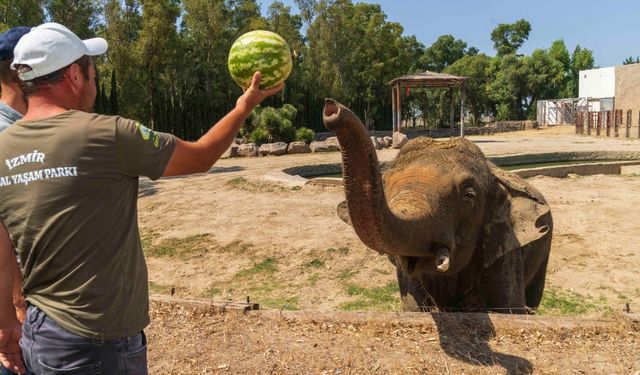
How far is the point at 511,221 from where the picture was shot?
4152mm

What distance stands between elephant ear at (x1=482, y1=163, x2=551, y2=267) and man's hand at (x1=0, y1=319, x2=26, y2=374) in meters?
3.07

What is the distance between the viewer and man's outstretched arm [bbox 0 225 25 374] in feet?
7.13

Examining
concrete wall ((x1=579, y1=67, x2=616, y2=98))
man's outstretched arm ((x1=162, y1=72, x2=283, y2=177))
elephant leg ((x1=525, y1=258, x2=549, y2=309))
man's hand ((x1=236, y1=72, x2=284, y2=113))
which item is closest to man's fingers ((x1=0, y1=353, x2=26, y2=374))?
man's outstretched arm ((x1=162, y1=72, x2=283, y2=177))

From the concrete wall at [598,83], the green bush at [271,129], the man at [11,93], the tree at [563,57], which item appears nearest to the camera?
the man at [11,93]

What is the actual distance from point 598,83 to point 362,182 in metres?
52.6

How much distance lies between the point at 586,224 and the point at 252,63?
28.7 feet

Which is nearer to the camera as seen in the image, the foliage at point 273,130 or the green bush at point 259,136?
the green bush at point 259,136

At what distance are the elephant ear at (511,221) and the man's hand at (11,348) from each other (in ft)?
10.1

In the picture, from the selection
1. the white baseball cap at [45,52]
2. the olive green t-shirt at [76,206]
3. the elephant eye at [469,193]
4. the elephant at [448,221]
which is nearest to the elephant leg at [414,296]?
the elephant at [448,221]

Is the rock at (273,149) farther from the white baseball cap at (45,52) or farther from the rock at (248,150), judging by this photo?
the white baseball cap at (45,52)

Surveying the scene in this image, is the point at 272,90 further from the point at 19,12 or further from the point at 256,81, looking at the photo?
the point at 19,12

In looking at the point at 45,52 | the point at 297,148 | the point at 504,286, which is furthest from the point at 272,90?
the point at 297,148

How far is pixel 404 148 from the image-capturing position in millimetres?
4508

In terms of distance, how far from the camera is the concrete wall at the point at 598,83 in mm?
47094
